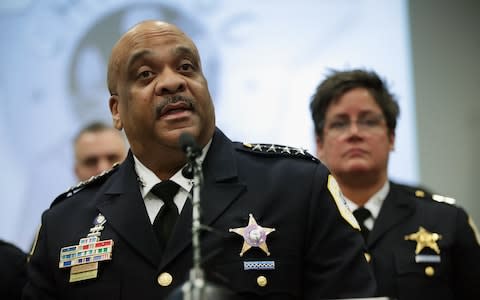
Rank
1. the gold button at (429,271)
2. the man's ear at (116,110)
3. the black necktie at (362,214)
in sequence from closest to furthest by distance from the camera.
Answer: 1. the man's ear at (116,110)
2. the gold button at (429,271)
3. the black necktie at (362,214)

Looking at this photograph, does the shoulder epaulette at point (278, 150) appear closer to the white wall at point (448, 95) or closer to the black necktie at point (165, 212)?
the black necktie at point (165, 212)

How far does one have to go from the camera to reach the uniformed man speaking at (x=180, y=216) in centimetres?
238

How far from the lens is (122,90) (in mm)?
2703

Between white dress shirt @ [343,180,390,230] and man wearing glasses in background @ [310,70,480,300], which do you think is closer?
man wearing glasses in background @ [310,70,480,300]

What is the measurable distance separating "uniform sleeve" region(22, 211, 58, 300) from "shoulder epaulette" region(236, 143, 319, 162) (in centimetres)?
75

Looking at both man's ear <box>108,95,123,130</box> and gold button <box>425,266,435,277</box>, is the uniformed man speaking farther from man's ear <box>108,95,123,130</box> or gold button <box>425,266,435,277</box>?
gold button <box>425,266,435,277</box>

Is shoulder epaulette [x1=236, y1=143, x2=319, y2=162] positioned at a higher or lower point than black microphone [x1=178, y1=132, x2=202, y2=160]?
higher

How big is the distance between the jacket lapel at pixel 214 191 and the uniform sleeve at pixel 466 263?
1255mm

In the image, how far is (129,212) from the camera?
2557 mm

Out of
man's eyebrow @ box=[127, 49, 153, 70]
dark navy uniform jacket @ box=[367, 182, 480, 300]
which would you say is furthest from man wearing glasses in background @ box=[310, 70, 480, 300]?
man's eyebrow @ box=[127, 49, 153, 70]

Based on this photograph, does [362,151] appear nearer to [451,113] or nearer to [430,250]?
[430,250]

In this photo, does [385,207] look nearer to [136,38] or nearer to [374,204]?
[374,204]

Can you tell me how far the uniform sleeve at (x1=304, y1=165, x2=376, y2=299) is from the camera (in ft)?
7.72

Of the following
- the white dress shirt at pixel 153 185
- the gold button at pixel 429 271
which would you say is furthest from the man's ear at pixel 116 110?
the gold button at pixel 429 271
